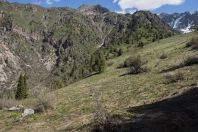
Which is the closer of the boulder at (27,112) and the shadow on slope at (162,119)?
the shadow on slope at (162,119)

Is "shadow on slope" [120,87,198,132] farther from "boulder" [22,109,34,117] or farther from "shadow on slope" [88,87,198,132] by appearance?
"boulder" [22,109,34,117]

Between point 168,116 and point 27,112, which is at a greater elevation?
point 168,116

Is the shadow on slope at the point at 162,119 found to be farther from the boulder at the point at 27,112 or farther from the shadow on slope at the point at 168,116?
the boulder at the point at 27,112

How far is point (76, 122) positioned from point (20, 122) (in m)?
4.91

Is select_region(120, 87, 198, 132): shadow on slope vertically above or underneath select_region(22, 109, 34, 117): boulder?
above

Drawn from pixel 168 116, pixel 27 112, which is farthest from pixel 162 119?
pixel 27 112

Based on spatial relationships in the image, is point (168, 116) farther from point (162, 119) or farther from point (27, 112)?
point (27, 112)

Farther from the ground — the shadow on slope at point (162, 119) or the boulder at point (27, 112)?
the shadow on slope at point (162, 119)

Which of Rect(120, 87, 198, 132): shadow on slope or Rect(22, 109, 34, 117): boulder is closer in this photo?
Rect(120, 87, 198, 132): shadow on slope

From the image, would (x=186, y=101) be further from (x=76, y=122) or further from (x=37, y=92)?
(x=37, y=92)

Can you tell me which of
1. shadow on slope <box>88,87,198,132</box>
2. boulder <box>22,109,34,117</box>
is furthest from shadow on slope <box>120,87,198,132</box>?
boulder <box>22,109,34,117</box>

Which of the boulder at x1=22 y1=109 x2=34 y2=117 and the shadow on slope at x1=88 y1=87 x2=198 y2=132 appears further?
the boulder at x1=22 y1=109 x2=34 y2=117

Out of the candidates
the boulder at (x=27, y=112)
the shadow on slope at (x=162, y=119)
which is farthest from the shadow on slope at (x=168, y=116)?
the boulder at (x=27, y=112)

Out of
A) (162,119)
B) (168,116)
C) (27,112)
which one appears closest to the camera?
(162,119)
